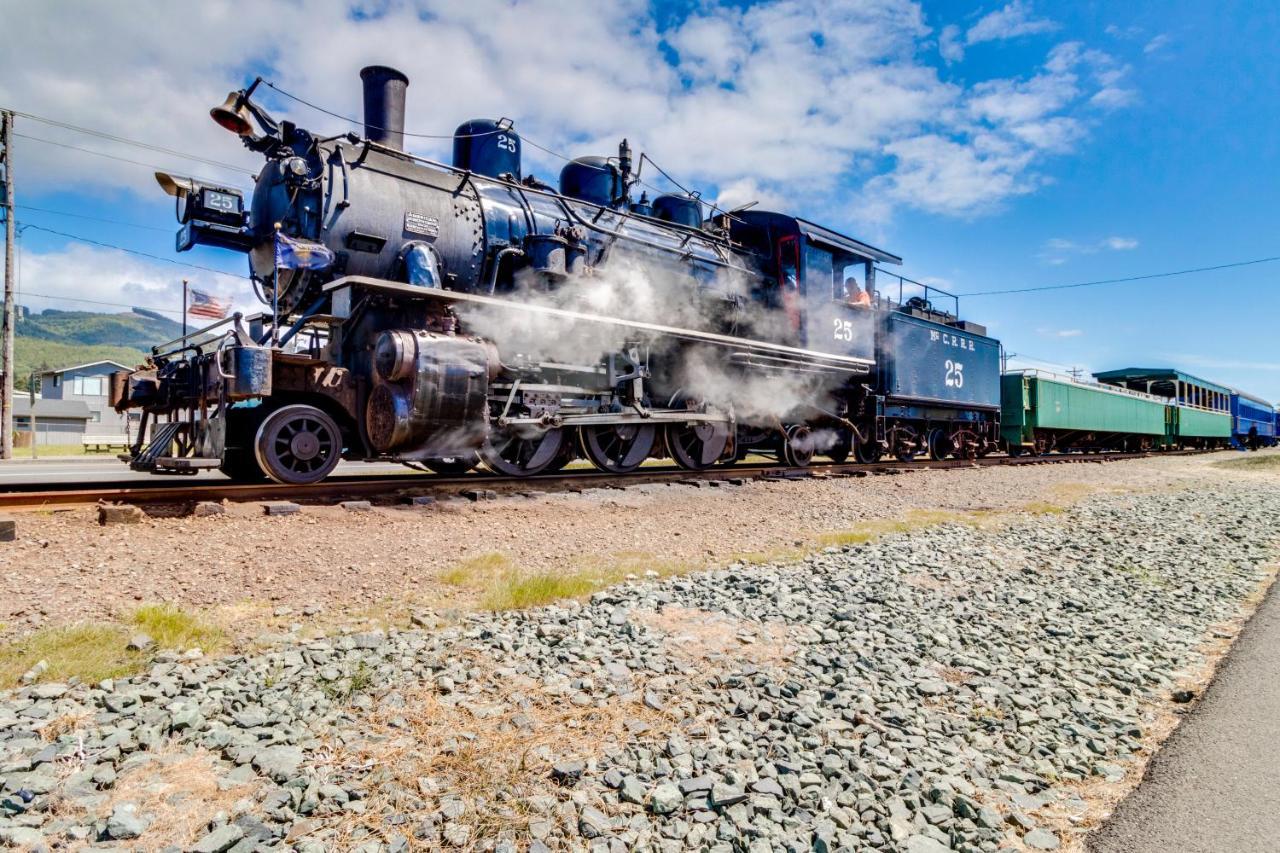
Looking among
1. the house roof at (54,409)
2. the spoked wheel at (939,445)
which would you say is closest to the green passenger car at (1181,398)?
the spoked wheel at (939,445)

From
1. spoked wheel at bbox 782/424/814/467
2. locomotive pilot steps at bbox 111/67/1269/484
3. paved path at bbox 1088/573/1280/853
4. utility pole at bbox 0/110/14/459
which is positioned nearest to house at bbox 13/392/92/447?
utility pole at bbox 0/110/14/459

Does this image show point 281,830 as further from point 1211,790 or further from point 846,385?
point 846,385

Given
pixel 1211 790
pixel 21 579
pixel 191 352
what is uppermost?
pixel 191 352

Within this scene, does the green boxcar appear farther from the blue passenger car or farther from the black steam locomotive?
the blue passenger car

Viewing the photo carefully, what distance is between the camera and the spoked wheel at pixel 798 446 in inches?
477

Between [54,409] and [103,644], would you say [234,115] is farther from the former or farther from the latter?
A: [54,409]

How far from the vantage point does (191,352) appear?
24.1 ft

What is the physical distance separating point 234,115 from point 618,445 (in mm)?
5826

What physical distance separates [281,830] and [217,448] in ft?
17.5

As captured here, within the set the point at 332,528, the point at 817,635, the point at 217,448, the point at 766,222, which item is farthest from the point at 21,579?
the point at 766,222

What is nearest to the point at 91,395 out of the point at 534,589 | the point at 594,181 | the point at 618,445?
the point at 594,181

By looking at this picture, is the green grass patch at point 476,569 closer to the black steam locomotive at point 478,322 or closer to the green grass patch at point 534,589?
the green grass patch at point 534,589

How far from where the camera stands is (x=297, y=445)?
264 inches

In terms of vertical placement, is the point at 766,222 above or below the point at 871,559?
above
